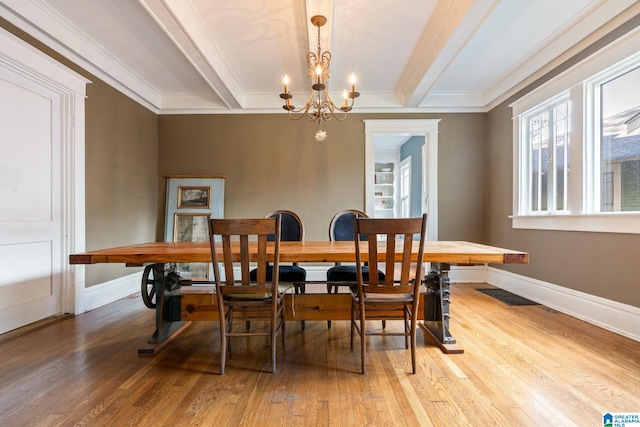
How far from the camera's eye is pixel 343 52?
125 inches

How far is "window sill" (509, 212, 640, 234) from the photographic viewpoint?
232 cm

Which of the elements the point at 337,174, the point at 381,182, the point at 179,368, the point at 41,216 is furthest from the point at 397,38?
the point at 381,182

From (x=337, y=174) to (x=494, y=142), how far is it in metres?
2.16

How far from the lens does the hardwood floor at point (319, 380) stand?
4.77ft

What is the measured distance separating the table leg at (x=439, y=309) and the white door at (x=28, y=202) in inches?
128

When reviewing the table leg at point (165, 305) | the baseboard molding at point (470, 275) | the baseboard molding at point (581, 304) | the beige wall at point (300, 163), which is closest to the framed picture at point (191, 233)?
the beige wall at point (300, 163)

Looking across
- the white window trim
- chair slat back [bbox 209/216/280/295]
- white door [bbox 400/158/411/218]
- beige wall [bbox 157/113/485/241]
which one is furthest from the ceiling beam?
white door [bbox 400/158/411/218]

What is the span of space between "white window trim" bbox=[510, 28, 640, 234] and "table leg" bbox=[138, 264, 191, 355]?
343cm

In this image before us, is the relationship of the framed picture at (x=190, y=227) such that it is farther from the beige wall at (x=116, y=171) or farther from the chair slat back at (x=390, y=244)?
the chair slat back at (x=390, y=244)

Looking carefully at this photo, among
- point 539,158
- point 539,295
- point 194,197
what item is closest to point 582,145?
point 539,158

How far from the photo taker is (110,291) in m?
3.39

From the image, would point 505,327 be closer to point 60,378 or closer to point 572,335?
point 572,335

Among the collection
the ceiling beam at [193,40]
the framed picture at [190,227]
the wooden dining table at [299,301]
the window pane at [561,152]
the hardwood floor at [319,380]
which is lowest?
the hardwood floor at [319,380]

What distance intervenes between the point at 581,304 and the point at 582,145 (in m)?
1.42
